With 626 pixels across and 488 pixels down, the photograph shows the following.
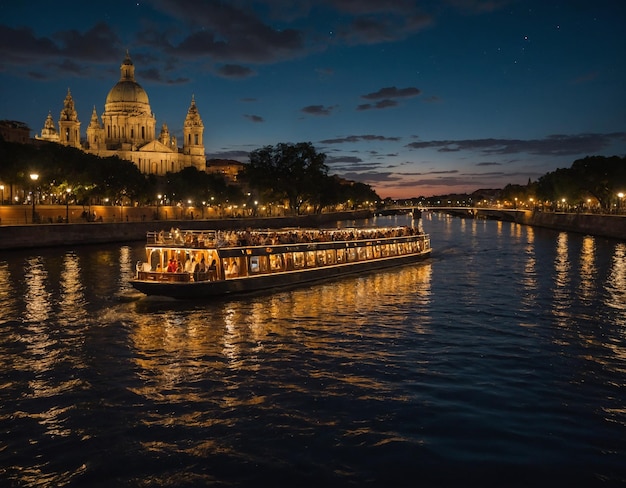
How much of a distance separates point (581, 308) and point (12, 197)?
9099cm

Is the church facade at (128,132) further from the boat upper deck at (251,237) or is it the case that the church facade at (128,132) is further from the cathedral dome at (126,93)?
the boat upper deck at (251,237)

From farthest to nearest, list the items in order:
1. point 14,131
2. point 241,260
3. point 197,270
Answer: point 14,131
point 241,260
point 197,270

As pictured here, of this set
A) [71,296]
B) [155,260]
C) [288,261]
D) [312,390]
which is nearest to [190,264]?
[155,260]

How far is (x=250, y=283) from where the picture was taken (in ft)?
123

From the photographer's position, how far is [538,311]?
32.1 metres

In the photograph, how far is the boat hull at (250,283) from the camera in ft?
110

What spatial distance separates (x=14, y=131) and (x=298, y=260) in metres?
109

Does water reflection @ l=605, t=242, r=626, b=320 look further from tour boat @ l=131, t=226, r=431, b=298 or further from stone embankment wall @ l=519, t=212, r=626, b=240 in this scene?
stone embankment wall @ l=519, t=212, r=626, b=240

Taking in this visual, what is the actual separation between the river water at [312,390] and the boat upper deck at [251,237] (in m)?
3.97

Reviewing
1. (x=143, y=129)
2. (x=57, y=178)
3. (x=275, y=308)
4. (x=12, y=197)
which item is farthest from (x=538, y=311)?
(x=143, y=129)

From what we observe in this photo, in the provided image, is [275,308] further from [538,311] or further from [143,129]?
[143,129]

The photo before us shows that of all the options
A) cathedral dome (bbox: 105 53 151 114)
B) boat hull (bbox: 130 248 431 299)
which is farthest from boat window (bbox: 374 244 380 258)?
cathedral dome (bbox: 105 53 151 114)

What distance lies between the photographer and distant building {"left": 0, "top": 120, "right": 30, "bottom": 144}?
12475cm

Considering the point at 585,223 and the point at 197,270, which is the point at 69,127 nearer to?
the point at 585,223
